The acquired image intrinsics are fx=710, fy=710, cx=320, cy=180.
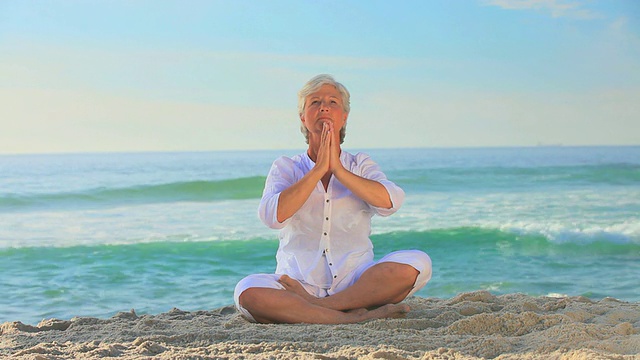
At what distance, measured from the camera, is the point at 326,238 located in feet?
9.52

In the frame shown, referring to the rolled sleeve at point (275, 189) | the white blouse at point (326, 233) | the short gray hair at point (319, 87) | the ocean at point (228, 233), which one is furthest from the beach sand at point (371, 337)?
the ocean at point (228, 233)

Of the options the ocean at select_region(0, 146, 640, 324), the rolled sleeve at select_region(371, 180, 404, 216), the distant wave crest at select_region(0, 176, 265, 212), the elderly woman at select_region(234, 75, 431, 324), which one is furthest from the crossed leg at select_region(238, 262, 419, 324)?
the distant wave crest at select_region(0, 176, 265, 212)

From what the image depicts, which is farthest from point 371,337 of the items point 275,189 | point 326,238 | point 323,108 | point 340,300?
point 323,108

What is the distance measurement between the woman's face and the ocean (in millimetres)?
2237

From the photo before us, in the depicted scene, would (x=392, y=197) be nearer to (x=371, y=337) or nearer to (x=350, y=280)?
(x=350, y=280)

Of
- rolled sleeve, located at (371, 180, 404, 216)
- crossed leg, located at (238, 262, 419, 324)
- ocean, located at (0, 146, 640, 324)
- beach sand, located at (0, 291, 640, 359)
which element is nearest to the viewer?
beach sand, located at (0, 291, 640, 359)

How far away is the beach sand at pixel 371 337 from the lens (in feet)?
7.32

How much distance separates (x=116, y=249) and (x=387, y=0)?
12.5 meters

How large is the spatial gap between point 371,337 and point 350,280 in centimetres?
47

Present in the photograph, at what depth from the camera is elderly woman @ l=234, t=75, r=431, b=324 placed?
9.09 feet

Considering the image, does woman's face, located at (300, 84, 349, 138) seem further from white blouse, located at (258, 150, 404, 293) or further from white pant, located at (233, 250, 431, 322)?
white pant, located at (233, 250, 431, 322)

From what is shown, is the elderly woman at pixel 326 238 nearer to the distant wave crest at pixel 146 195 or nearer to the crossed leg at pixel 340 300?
the crossed leg at pixel 340 300

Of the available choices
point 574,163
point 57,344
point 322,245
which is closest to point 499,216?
point 322,245

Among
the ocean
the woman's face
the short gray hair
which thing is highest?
the short gray hair
